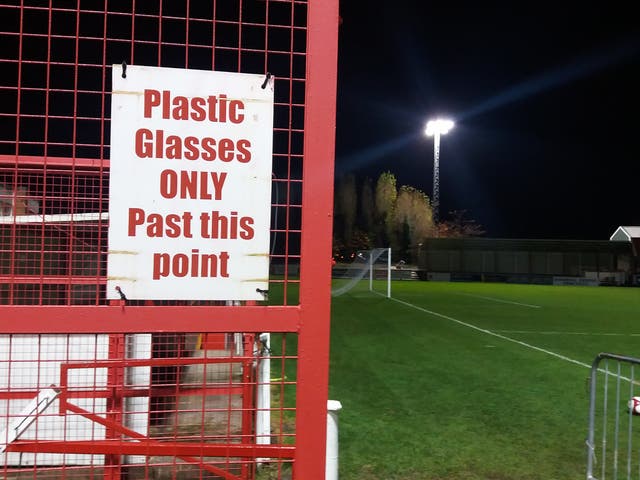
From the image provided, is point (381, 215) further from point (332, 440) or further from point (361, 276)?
point (332, 440)

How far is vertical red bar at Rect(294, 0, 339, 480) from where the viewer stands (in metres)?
2.18

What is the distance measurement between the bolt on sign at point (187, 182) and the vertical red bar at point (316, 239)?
0.58ft

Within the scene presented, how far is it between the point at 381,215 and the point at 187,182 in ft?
249

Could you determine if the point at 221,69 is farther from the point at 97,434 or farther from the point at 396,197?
the point at 396,197

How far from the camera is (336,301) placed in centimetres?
2123

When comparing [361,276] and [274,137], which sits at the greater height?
[274,137]

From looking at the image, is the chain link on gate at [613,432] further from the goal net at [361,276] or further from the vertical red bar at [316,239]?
the goal net at [361,276]

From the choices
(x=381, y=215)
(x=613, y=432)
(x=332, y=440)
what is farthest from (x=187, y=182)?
(x=381, y=215)

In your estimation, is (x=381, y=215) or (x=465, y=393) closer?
(x=465, y=393)

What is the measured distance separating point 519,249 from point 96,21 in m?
51.2

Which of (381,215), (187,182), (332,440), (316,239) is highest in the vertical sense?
(381,215)

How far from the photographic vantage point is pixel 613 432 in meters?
5.79

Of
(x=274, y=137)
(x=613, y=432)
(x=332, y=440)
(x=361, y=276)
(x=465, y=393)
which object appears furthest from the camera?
(x=361, y=276)

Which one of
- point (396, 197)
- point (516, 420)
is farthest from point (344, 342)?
point (396, 197)
